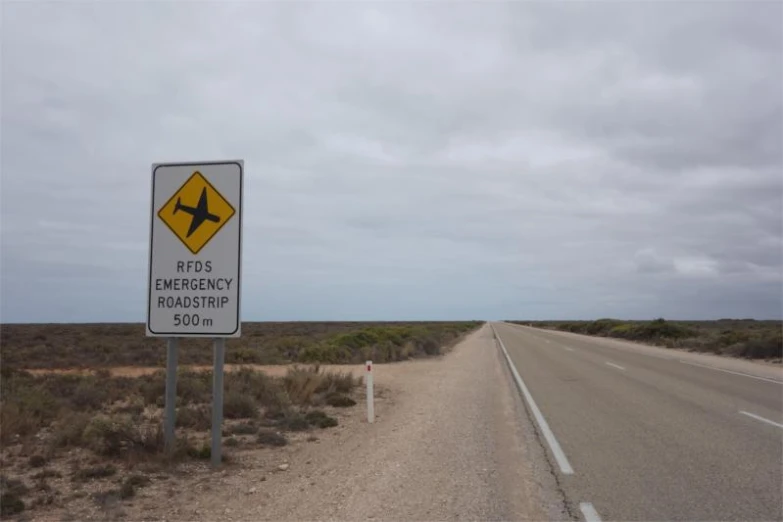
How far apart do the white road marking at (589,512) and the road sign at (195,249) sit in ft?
15.6

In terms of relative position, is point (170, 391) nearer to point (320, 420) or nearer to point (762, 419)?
point (320, 420)

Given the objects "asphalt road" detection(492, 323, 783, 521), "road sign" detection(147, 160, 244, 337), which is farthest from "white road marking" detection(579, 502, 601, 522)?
"road sign" detection(147, 160, 244, 337)

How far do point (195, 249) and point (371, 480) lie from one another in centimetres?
387

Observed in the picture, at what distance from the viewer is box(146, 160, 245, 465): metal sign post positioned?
8.37 meters

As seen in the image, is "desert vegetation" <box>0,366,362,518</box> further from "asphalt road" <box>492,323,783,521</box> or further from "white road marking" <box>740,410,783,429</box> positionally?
"white road marking" <box>740,410,783,429</box>

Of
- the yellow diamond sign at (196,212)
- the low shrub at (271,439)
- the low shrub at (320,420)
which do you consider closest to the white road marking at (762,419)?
the low shrub at (320,420)

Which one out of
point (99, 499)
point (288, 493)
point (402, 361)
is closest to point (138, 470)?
point (99, 499)

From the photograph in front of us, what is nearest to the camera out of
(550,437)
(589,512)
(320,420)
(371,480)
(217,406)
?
(589,512)

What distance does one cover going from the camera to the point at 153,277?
8625 mm

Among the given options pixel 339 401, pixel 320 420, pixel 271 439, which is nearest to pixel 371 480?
pixel 271 439

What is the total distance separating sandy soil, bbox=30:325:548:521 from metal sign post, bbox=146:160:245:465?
106 centimetres

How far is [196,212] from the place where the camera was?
8.53 m

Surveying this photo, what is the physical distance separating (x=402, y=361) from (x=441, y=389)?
39.5ft

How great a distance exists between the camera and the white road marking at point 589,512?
5.84m
